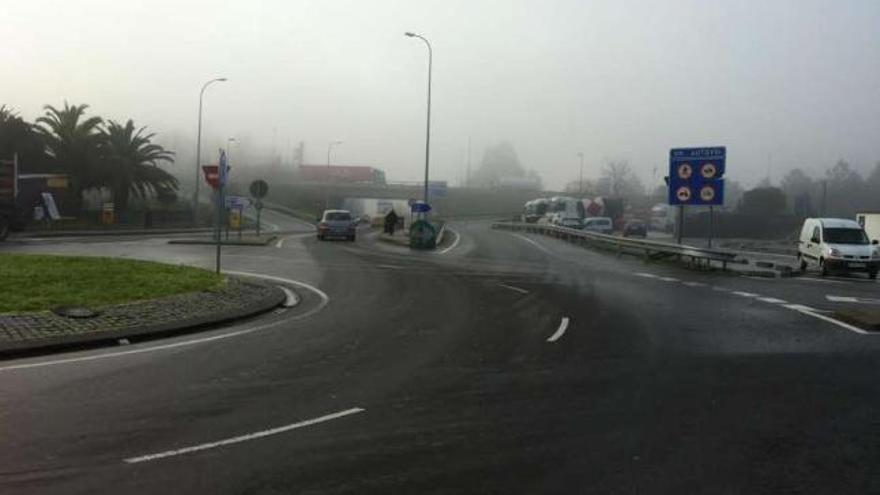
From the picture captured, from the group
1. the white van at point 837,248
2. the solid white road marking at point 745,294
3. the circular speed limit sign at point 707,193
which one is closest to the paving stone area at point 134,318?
the solid white road marking at point 745,294

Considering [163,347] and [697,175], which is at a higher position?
[697,175]

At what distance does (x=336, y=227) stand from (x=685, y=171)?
22331mm

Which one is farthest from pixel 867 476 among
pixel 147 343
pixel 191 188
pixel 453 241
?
pixel 191 188

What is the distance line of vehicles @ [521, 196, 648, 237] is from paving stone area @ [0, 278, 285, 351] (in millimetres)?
48051

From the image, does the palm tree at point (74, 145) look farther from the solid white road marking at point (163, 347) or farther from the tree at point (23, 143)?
the solid white road marking at point (163, 347)

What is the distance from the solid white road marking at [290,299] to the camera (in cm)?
1538

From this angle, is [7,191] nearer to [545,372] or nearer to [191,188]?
[545,372]

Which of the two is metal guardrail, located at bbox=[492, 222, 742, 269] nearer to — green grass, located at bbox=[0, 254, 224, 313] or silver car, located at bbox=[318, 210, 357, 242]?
silver car, located at bbox=[318, 210, 357, 242]

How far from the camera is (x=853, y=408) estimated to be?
7.60 metres

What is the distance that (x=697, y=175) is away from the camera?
2889 centimetres

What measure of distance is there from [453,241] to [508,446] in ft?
137

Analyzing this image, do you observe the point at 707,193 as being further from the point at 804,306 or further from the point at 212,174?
the point at 212,174

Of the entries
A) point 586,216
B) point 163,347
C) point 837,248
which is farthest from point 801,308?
point 586,216

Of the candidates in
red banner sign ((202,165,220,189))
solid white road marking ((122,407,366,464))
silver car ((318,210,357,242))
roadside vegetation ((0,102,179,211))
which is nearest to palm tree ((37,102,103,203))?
roadside vegetation ((0,102,179,211))
